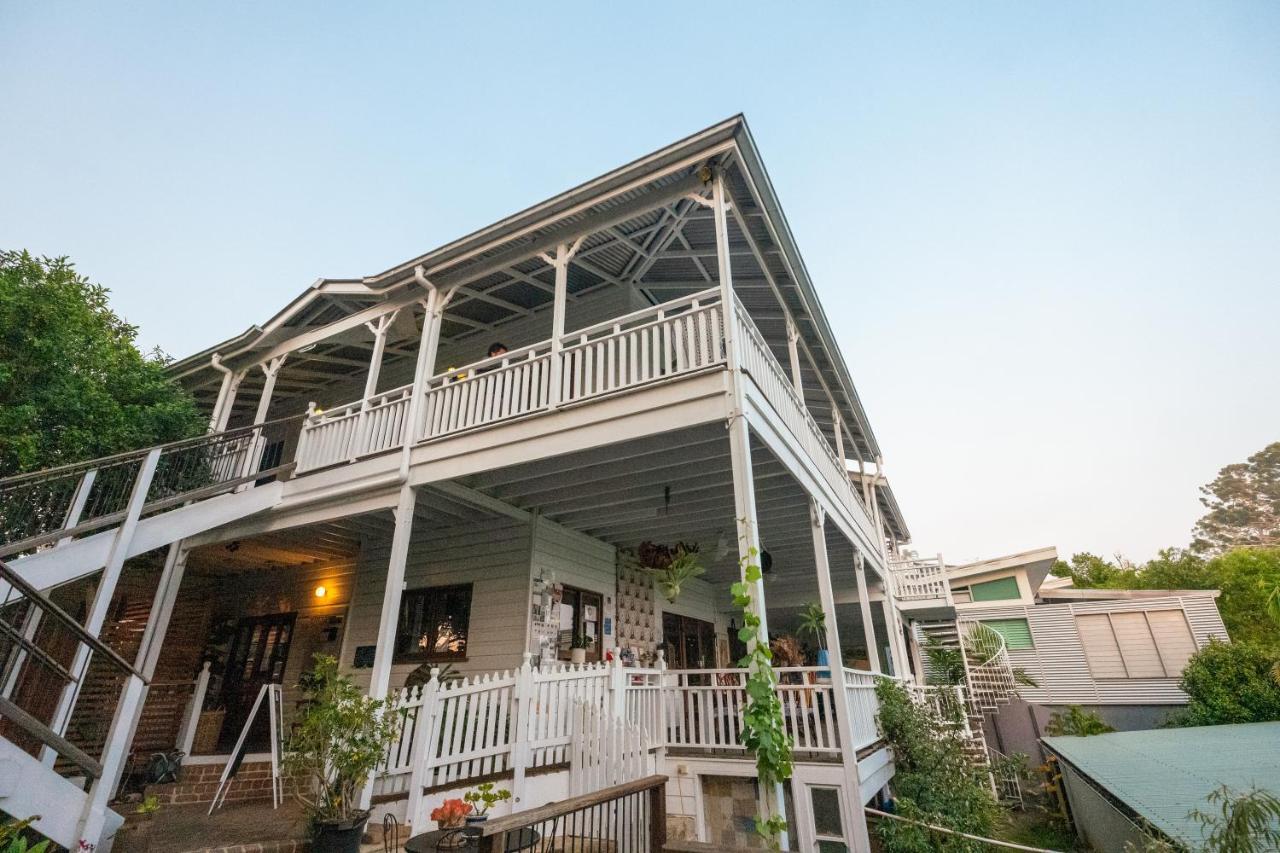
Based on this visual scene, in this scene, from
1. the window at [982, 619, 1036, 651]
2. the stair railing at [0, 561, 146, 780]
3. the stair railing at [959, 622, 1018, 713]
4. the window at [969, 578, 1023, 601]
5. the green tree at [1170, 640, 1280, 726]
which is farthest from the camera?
Answer: the window at [969, 578, 1023, 601]

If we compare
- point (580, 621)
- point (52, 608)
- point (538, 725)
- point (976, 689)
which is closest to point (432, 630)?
point (580, 621)

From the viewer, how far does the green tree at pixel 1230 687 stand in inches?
551

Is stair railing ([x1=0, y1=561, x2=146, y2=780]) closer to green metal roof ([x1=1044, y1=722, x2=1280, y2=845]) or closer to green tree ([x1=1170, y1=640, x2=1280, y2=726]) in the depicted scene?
green metal roof ([x1=1044, y1=722, x2=1280, y2=845])

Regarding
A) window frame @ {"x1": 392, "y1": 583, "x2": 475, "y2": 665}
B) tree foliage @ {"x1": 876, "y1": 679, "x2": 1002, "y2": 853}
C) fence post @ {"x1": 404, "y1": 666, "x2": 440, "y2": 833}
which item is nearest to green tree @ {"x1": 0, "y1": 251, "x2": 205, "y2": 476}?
window frame @ {"x1": 392, "y1": 583, "x2": 475, "y2": 665}

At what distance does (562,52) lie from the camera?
2733 centimetres

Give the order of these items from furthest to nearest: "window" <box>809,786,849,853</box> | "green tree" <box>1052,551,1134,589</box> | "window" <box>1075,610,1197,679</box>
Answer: "green tree" <box>1052,551,1134,589</box>
"window" <box>1075,610,1197,679</box>
"window" <box>809,786,849,853</box>

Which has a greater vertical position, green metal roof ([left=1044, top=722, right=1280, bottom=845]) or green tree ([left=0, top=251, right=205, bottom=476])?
green tree ([left=0, top=251, right=205, bottom=476])

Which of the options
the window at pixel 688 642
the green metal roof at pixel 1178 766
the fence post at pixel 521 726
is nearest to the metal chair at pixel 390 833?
the fence post at pixel 521 726

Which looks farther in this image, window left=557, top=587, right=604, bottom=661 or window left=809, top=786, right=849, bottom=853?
window left=557, top=587, right=604, bottom=661

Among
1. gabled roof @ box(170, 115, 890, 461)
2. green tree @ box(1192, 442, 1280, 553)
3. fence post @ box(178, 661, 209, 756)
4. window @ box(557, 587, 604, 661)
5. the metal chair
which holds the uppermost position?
green tree @ box(1192, 442, 1280, 553)

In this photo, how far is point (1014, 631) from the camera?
21078 millimetres

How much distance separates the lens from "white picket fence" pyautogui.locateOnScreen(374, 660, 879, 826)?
18.8ft

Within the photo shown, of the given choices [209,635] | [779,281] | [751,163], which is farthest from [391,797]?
[209,635]

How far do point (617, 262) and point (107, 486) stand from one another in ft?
27.2
